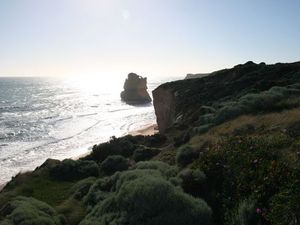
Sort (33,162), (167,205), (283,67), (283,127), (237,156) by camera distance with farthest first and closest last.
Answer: (33,162) → (283,67) → (283,127) → (237,156) → (167,205)

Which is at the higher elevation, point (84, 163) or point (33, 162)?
point (84, 163)

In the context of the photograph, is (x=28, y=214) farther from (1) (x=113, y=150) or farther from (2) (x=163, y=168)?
(1) (x=113, y=150)

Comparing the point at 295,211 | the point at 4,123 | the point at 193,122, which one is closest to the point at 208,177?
the point at 295,211

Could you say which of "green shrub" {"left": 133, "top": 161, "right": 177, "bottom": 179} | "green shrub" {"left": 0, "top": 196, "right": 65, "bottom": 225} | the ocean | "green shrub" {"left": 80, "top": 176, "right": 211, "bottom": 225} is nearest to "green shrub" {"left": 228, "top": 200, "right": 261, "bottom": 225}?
"green shrub" {"left": 80, "top": 176, "right": 211, "bottom": 225}

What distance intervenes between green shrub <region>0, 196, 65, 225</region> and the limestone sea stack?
9269 centimetres

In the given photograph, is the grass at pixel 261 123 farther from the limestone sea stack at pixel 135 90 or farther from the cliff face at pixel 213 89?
the limestone sea stack at pixel 135 90

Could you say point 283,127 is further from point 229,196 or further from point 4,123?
point 4,123

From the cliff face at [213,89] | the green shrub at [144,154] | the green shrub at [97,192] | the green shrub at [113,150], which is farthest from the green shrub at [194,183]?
the cliff face at [213,89]

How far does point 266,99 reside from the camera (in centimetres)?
1770

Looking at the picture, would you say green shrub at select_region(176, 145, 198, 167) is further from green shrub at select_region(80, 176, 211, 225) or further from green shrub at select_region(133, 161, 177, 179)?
green shrub at select_region(80, 176, 211, 225)

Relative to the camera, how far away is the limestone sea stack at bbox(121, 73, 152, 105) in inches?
4109

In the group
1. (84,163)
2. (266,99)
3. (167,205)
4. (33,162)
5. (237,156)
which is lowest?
(33,162)

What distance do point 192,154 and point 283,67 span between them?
2165cm

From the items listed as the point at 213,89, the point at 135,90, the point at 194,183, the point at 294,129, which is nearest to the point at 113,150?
the point at 194,183
